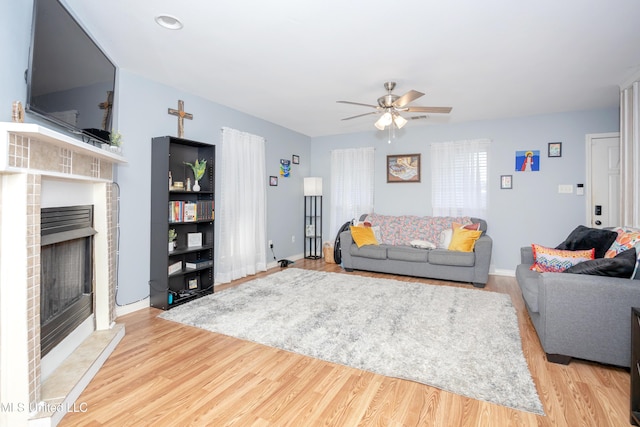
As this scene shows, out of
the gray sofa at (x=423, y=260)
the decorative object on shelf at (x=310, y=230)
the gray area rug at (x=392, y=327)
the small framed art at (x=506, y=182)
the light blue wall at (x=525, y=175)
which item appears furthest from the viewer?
the decorative object on shelf at (x=310, y=230)

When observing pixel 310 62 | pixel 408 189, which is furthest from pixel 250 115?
pixel 408 189

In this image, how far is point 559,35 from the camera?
7.89 ft

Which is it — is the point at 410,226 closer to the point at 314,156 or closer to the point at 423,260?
the point at 423,260

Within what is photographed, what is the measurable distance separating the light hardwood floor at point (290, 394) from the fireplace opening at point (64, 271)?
40 cm

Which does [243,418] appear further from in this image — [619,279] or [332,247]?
[332,247]

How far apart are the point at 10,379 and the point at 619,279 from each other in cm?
358

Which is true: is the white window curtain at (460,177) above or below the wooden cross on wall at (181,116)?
below

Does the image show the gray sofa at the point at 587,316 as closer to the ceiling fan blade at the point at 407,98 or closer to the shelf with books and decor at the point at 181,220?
the ceiling fan blade at the point at 407,98

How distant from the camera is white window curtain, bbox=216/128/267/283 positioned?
4.18m

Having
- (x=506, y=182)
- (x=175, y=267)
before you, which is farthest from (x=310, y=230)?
(x=506, y=182)

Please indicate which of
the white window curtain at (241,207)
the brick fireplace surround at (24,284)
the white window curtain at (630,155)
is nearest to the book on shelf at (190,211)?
the white window curtain at (241,207)

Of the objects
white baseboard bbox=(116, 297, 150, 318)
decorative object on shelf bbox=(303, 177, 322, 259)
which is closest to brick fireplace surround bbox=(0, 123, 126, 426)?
white baseboard bbox=(116, 297, 150, 318)

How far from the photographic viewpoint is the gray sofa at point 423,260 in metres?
4.12

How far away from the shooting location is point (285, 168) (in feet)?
18.3
